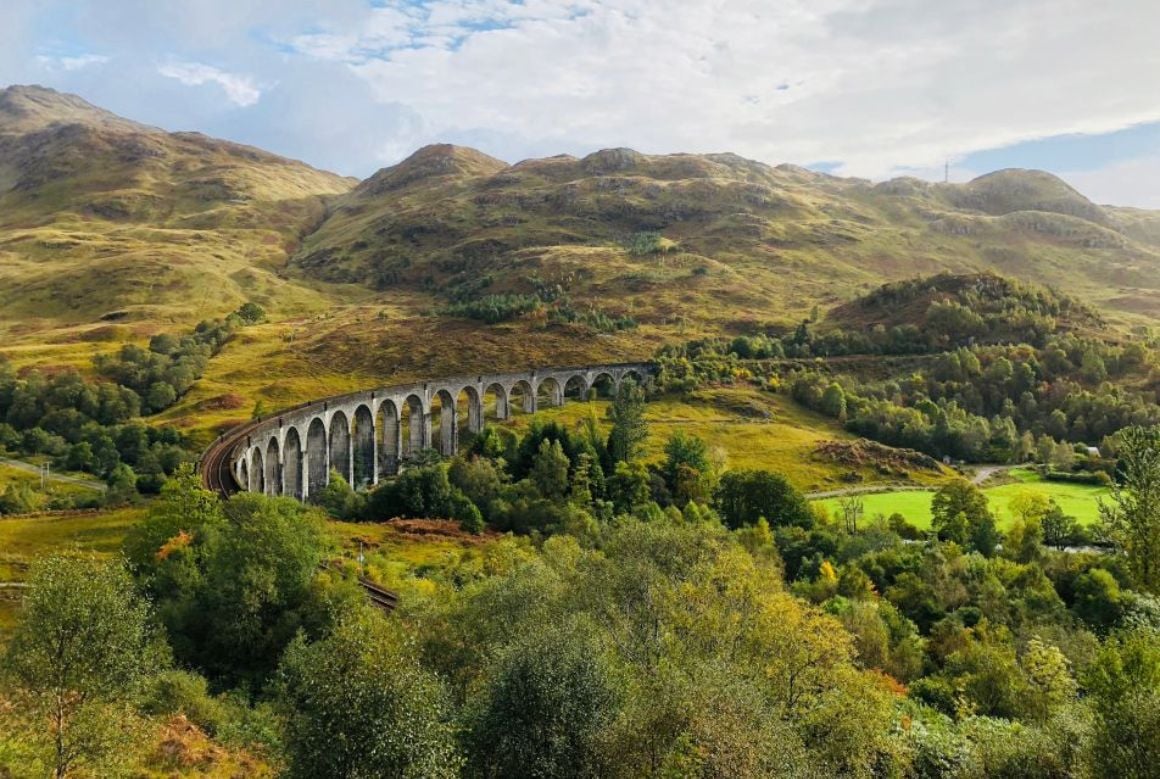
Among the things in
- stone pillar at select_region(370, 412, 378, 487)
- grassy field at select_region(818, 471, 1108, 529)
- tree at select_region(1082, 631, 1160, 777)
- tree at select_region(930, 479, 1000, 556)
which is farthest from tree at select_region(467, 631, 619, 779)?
stone pillar at select_region(370, 412, 378, 487)

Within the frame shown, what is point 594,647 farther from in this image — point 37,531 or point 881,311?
point 881,311

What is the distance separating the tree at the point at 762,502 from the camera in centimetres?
7338

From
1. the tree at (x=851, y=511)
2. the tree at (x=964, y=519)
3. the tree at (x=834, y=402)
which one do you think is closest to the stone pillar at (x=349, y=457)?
the tree at (x=851, y=511)

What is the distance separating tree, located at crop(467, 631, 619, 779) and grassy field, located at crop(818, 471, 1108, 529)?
196 feet

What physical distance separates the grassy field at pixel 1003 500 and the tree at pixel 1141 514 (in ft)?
154

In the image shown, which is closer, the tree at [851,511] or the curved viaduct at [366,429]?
the curved viaduct at [366,429]

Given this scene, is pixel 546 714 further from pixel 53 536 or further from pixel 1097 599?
pixel 53 536

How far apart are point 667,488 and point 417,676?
63.3m

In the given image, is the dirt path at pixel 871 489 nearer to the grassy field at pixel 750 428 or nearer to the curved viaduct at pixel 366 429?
the grassy field at pixel 750 428

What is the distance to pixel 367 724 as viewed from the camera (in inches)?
806

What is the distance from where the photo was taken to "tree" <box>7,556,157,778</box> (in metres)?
22.0

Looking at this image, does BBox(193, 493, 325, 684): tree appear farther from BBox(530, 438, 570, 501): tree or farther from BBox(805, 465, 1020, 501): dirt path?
BBox(805, 465, 1020, 501): dirt path

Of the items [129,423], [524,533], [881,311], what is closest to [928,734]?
[524,533]

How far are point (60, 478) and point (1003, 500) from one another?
4630 inches
